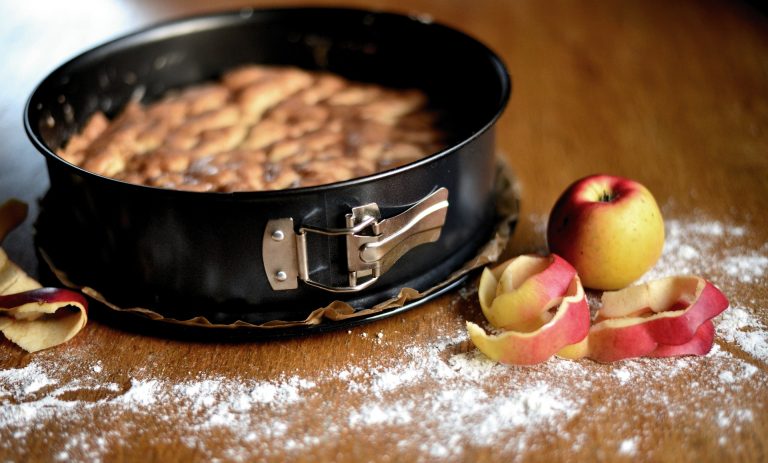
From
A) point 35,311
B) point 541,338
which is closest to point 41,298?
point 35,311

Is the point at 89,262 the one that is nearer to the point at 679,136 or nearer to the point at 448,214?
the point at 448,214

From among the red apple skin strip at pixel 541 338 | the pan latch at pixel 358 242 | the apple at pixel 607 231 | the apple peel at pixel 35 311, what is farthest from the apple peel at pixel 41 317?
the apple at pixel 607 231

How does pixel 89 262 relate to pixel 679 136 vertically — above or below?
above

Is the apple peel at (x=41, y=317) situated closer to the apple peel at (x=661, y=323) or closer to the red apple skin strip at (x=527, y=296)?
the red apple skin strip at (x=527, y=296)

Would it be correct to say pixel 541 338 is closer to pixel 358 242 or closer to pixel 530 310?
pixel 530 310

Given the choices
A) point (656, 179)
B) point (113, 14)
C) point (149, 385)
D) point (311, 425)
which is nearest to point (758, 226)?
point (656, 179)

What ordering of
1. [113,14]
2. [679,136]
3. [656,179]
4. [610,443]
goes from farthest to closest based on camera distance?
[113,14] → [679,136] → [656,179] → [610,443]
